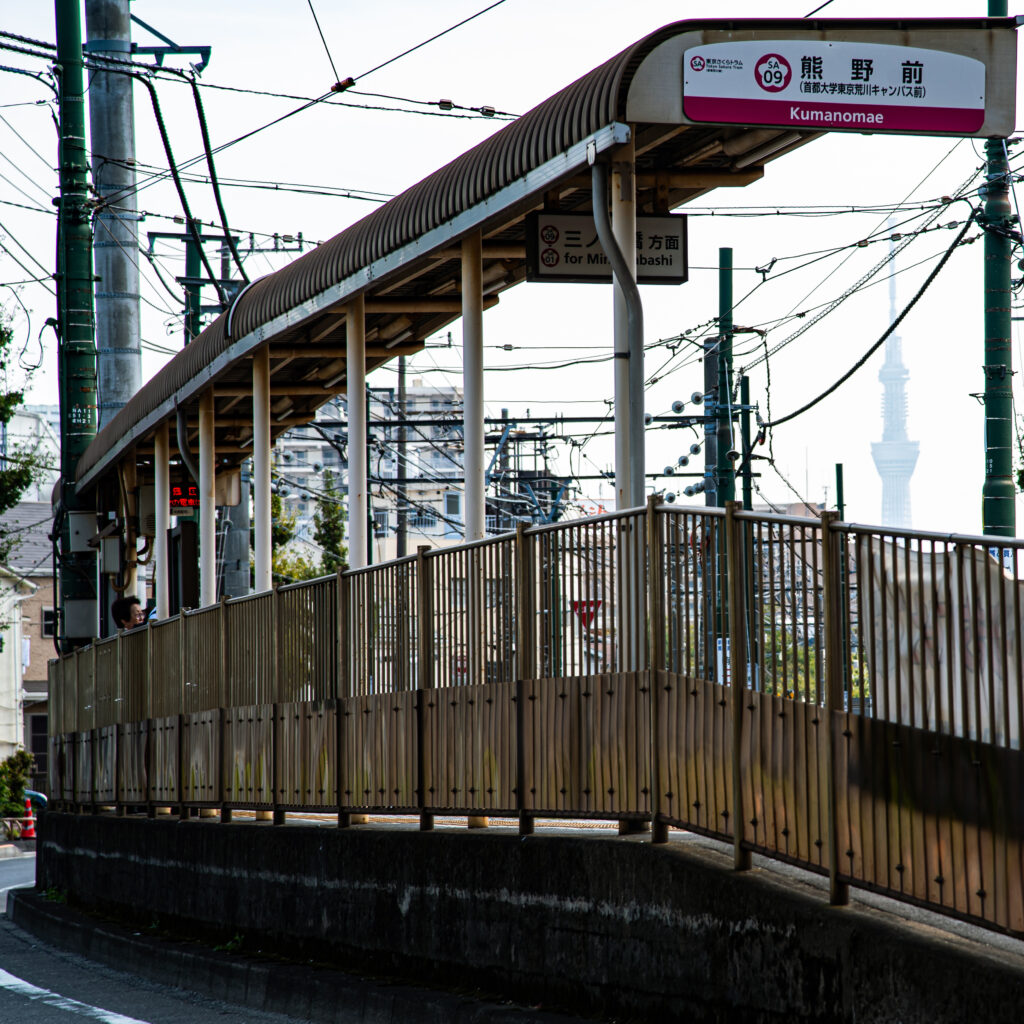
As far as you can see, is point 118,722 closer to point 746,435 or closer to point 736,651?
point 736,651

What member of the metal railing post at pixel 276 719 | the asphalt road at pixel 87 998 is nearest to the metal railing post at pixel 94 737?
the asphalt road at pixel 87 998

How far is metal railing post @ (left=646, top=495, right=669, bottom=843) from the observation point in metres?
7.07

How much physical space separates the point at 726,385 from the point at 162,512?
61.1 feet

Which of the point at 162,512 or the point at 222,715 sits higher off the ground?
the point at 162,512

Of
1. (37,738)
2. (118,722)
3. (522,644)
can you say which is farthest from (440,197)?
(37,738)

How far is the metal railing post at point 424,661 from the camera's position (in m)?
9.15

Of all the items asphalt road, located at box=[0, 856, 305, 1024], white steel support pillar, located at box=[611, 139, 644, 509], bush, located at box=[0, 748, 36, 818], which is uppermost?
white steel support pillar, located at box=[611, 139, 644, 509]

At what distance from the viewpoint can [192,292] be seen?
35344 mm

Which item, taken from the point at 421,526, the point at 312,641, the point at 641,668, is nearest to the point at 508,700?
the point at 641,668

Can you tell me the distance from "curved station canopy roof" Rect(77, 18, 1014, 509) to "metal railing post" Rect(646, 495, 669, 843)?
2.05 metres

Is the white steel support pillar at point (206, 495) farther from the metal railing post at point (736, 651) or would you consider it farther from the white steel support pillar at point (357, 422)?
the metal railing post at point (736, 651)

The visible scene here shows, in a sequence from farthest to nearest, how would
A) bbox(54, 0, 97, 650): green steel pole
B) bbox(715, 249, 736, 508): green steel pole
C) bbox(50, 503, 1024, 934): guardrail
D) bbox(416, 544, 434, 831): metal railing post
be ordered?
bbox(715, 249, 736, 508): green steel pole → bbox(54, 0, 97, 650): green steel pole → bbox(416, 544, 434, 831): metal railing post → bbox(50, 503, 1024, 934): guardrail

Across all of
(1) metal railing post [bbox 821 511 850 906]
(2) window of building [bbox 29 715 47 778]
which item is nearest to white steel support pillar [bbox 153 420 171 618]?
(1) metal railing post [bbox 821 511 850 906]

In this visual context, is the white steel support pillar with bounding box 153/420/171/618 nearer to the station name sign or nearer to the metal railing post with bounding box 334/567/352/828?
the metal railing post with bounding box 334/567/352/828
